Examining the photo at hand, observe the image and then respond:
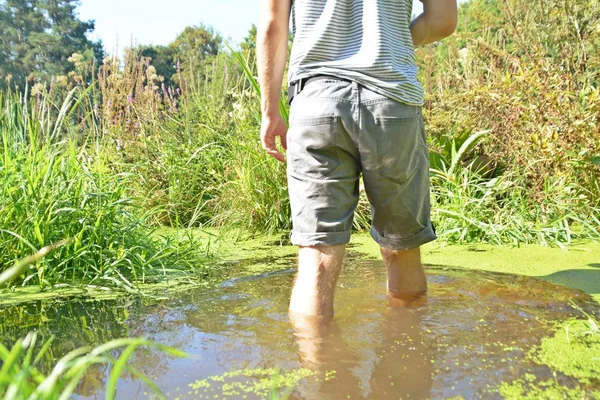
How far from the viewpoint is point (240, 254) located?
3.62 meters

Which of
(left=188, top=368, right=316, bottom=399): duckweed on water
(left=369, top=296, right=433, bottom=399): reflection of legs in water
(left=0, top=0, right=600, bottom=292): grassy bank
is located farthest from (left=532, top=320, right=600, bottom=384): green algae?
(left=0, top=0, right=600, bottom=292): grassy bank

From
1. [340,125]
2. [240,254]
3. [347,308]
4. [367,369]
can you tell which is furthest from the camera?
[240,254]

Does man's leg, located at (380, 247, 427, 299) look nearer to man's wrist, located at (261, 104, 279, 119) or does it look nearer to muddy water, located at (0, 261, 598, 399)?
muddy water, located at (0, 261, 598, 399)

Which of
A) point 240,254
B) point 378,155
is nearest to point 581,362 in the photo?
point 378,155

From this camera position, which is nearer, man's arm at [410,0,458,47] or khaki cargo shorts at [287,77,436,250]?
khaki cargo shorts at [287,77,436,250]

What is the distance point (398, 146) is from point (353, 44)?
1.11 ft

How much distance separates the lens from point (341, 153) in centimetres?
190

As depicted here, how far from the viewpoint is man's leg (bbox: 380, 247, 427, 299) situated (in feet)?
7.18

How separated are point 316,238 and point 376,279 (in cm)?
100

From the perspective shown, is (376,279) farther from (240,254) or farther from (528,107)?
(528,107)

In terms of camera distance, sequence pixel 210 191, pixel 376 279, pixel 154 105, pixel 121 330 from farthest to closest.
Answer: pixel 154 105 < pixel 210 191 < pixel 376 279 < pixel 121 330

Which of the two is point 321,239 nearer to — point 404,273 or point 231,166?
point 404,273

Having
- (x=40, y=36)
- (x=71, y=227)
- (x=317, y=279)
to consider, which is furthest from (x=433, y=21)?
(x=40, y=36)

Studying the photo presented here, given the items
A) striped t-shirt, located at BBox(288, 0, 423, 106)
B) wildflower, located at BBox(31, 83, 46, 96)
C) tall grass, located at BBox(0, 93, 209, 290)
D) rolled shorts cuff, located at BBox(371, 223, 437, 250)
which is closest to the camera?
striped t-shirt, located at BBox(288, 0, 423, 106)
